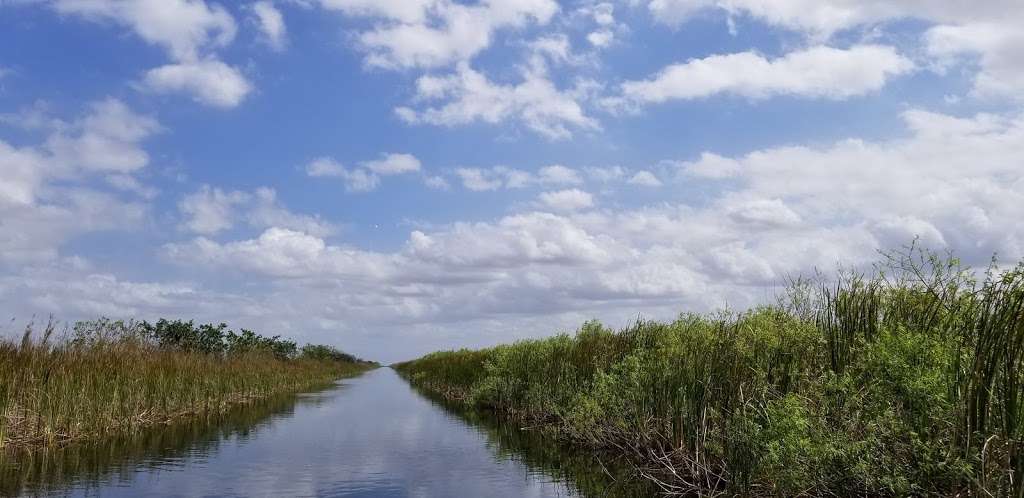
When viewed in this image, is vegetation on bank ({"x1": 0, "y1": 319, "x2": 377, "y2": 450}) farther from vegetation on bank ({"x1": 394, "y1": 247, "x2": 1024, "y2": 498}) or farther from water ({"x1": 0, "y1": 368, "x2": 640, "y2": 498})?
vegetation on bank ({"x1": 394, "y1": 247, "x2": 1024, "y2": 498})

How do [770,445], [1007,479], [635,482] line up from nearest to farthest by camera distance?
[1007,479]
[770,445]
[635,482]

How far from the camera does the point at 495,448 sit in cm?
2323

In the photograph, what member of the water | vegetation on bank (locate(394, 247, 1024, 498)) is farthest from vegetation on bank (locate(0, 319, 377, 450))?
vegetation on bank (locate(394, 247, 1024, 498))

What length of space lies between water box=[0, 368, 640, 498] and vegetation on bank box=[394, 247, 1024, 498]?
201cm

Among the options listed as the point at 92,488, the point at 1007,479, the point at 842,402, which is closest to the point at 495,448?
the point at 92,488

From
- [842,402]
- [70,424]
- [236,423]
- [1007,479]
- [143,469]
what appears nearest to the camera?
[1007,479]

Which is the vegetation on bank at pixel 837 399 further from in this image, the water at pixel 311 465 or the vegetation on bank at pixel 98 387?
the vegetation on bank at pixel 98 387

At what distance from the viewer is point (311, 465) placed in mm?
19781

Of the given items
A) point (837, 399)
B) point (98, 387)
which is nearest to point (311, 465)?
point (98, 387)

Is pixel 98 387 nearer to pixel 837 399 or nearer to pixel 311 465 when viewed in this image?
pixel 311 465

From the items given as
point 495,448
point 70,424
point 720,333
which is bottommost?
point 495,448

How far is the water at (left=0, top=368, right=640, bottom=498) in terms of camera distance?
51.9ft

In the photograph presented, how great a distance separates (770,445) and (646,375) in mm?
6710

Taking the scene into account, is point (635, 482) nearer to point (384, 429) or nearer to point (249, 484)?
point (249, 484)
